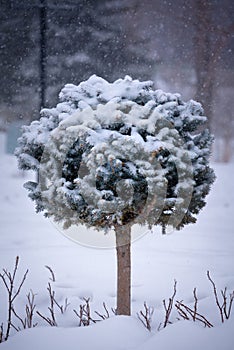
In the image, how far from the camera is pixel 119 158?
2.28m

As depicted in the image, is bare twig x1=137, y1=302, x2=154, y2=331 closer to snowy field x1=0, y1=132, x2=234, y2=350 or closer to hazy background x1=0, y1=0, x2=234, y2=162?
snowy field x1=0, y1=132, x2=234, y2=350

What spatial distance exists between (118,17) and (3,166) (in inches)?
167

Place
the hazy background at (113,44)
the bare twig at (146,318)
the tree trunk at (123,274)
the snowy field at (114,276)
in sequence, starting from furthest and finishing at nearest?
1. the hazy background at (113,44)
2. the tree trunk at (123,274)
3. the bare twig at (146,318)
4. the snowy field at (114,276)

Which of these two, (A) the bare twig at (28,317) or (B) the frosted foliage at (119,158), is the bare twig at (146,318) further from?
(A) the bare twig at (28,317)

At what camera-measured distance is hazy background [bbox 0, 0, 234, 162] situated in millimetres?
6922

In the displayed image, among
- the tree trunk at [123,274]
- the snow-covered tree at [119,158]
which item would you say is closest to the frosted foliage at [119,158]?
the snow-covered tree at [119,158]

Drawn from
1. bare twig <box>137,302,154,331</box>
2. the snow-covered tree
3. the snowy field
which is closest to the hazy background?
the snowy field

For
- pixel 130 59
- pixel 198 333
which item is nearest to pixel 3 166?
pixel 130 59

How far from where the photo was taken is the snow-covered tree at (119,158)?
225cm

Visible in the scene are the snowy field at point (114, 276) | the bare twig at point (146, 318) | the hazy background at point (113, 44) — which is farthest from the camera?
the hazy background at point (113, 44)

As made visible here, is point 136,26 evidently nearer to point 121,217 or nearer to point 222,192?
point 222,192

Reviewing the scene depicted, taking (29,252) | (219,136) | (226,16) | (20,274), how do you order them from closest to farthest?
(20,274) < (29,252) < (226,16) < (219,136)

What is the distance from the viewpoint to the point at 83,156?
2.29 m

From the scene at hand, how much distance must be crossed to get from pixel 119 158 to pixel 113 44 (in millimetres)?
5404
